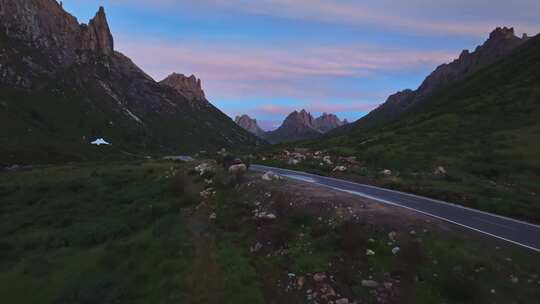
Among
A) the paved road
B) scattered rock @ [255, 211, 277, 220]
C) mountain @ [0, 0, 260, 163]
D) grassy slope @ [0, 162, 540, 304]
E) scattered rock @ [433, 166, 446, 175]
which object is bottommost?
grassy slope @ [0, 162, 540, 304]

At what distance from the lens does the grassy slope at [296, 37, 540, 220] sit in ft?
78.6

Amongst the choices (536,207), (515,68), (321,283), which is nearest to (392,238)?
(321,283)

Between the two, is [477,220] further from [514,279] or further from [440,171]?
[440,171]

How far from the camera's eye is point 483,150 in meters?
38.9

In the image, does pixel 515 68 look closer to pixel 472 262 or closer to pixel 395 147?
pixel 395 147

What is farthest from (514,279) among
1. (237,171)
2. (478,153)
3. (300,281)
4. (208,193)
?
(478,153)

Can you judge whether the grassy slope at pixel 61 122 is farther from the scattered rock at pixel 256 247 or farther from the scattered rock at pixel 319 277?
the scattered rock at pixel 319 277

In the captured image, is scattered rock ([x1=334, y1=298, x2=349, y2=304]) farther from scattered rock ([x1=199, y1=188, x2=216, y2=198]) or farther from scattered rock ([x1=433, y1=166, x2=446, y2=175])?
scattered rock ([x1=433, y1=166, x2=446, y2=175])

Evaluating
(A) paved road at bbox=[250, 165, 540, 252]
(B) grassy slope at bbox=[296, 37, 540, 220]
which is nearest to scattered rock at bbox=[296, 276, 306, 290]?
(A) paved road at bbox=[250, 165, 540, 252]

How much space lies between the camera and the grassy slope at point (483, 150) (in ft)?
A: 78.6

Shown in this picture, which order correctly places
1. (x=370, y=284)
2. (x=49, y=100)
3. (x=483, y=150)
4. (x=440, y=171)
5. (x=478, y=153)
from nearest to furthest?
(x=370, y=284) < (x=440, y=171) < (x=478, y=153) < (x=483, y=150) < (x=49, y=100)

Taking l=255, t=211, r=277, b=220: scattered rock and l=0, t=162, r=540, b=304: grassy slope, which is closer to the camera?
l=0, t=162, r=540, b=304: grassy slope

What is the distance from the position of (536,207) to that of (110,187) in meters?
35.8

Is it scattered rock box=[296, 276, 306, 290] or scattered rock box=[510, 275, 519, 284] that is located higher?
scattered rock box=[510, 275, 519, 284]
